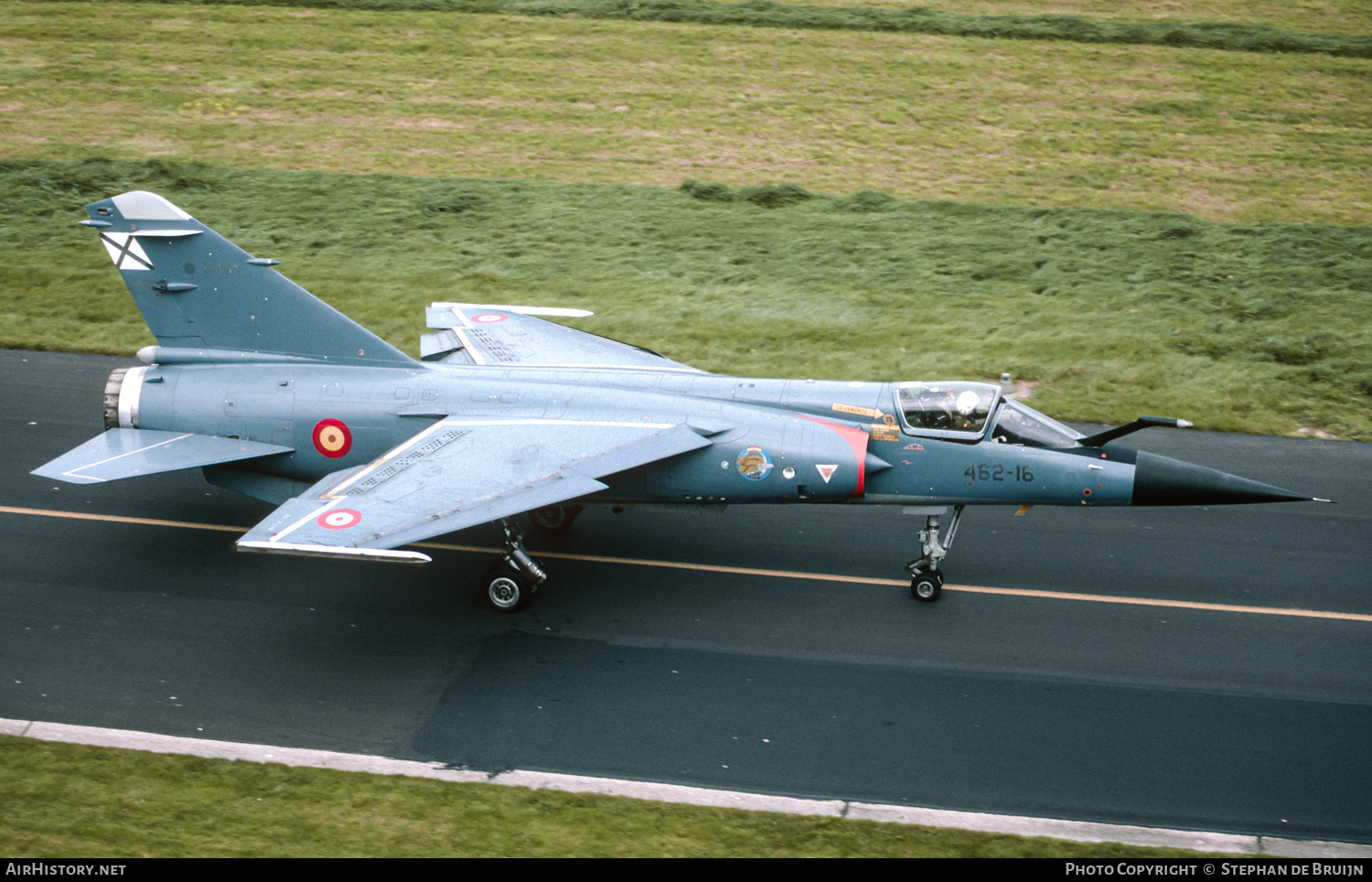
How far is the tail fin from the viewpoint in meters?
14.4

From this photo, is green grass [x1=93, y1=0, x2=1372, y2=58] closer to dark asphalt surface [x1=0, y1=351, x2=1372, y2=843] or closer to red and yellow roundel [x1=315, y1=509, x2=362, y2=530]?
dark asphalt surface [x1=0, y1=351, x2=1372, y2=843]

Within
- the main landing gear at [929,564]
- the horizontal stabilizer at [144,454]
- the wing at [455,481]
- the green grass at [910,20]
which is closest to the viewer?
the wing at [455,481]

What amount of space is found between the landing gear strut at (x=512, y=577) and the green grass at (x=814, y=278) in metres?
7.27

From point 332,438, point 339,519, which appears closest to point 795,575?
point 339,519

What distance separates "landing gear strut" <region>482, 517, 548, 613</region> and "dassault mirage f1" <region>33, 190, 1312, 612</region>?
0.07 ft

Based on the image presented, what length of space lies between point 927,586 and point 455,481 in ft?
18.0

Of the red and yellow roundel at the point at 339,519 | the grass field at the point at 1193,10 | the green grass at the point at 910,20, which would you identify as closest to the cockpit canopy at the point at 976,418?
the red and yellow roundel at the point at 339,519

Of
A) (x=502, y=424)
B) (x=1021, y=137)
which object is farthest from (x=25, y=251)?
(x=1021, y=137)

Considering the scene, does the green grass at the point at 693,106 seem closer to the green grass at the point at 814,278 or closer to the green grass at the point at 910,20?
the green grass at the point at 910,20

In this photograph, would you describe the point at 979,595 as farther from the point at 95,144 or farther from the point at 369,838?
the point at 95,144

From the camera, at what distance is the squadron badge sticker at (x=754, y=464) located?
522 inches

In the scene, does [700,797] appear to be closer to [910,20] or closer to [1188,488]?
[1188,488]

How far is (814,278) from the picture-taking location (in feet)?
76.1

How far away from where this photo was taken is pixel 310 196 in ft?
85.8
